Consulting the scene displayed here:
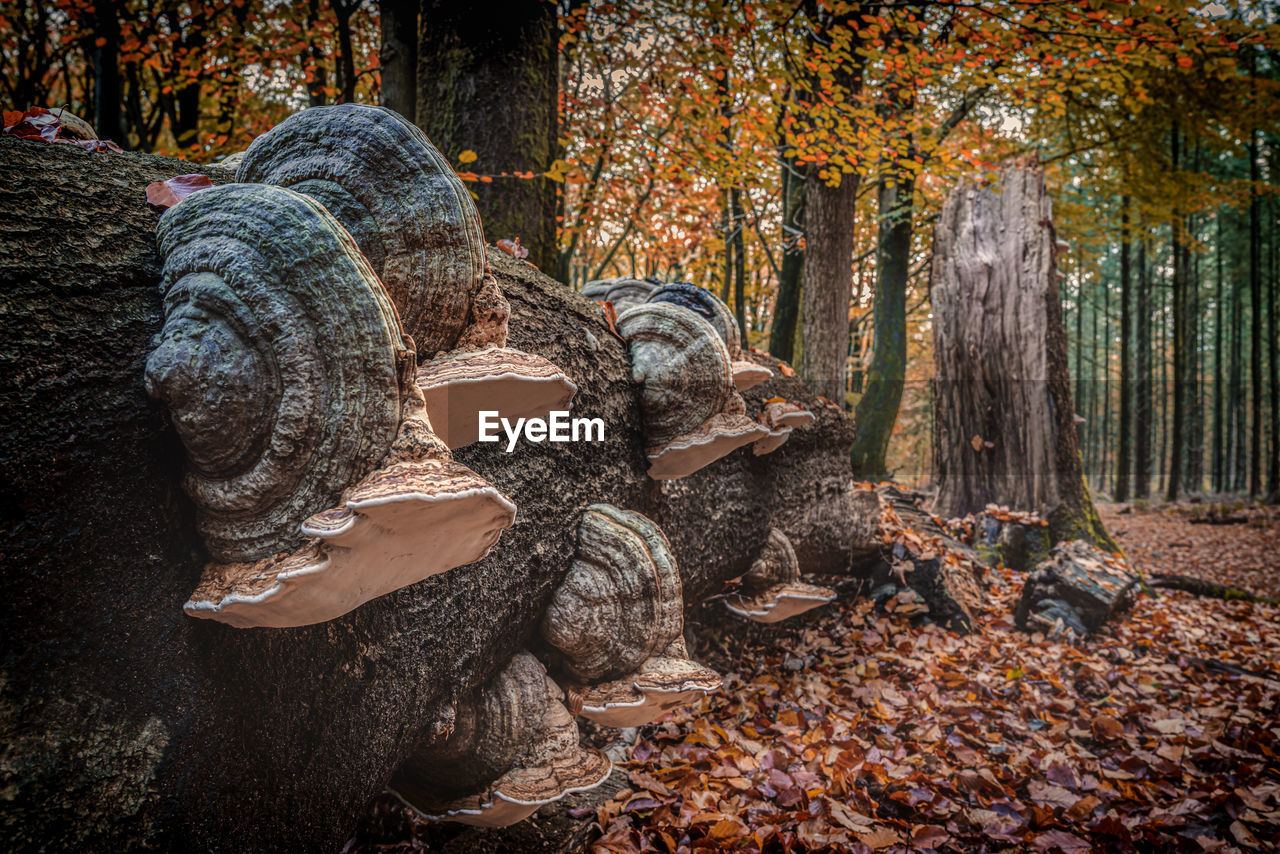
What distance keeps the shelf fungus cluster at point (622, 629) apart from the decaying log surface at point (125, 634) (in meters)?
0.52

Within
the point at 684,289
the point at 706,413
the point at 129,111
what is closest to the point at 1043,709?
the point at 706,413

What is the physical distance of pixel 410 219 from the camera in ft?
4.62

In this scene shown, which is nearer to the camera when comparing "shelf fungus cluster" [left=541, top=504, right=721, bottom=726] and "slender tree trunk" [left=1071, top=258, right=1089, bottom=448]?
"shelf fungus cluster" [left=541, top=504, right=721, bottom=726]

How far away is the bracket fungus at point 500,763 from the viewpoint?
1.95m

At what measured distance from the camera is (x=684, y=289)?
2990 millimetres

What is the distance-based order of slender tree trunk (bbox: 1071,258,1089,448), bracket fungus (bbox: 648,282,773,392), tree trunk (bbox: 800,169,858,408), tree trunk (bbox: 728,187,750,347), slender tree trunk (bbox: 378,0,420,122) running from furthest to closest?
slender tree trunk (bbox: 1071,258,1089,448) → tree trunk (bbox: 728,187,750,347) → tree trunk (bbox: 800,169,858,408) → slender tree trunk (bbox: 378,0,420,122) → bracket fungus (bbox: 648,282,773,392)

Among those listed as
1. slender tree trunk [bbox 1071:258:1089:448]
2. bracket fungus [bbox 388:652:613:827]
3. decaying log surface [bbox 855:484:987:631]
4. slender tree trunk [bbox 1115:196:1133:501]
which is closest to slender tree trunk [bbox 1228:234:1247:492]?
slender tree trunk [bbox 1071:258:1089:448]

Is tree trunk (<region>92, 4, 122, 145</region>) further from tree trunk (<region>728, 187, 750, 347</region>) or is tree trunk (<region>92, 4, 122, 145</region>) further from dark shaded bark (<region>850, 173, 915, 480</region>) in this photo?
dark shaded bark (<region>850, 173, 915, 480</region>)

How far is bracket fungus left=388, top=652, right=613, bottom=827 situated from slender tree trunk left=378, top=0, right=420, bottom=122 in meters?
4.75

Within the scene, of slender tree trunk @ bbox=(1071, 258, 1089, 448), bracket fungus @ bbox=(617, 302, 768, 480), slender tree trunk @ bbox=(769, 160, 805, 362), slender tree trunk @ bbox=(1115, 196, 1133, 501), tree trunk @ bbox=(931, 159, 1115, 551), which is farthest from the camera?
slender tree trunk @ bbox=(1071, 258, 1089, 448)

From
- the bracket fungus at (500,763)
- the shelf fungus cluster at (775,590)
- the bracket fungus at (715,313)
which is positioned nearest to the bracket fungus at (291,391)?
the bracket fungus at (500,763)

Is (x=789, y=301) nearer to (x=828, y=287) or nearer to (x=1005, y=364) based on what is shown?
(x=828, y=287)

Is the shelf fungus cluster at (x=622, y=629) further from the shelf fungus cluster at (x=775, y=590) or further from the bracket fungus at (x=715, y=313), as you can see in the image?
the shelf fungus cluster at (x=775, y=590)

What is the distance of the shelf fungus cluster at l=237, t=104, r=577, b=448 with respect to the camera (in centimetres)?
139
